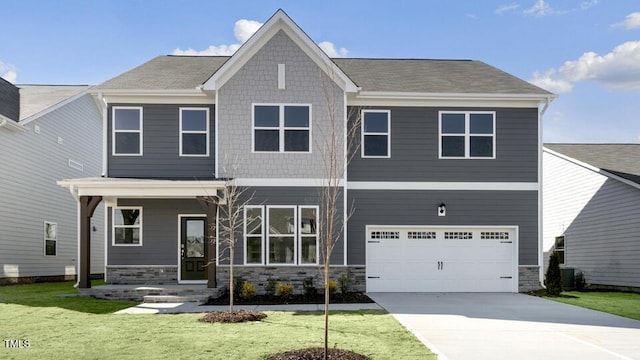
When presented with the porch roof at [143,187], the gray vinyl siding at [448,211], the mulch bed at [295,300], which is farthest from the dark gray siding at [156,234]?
the gray vinyl siding at [448,211]

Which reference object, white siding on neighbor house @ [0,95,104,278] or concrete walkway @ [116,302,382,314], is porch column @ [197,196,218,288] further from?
white siding on neighbor house @ [0,95,104,278]

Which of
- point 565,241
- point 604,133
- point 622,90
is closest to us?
point 565,241

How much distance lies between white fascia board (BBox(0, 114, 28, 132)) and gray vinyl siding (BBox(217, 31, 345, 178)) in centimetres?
775

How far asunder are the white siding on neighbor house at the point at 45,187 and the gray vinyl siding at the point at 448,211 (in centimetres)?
1188

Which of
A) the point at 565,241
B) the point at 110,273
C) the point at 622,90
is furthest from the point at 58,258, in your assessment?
the point at 622,90

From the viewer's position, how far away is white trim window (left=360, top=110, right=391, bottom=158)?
17547 mm

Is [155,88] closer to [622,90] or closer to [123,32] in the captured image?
[123,32]

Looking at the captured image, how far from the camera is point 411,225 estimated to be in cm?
1745

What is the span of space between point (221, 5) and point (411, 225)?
8.52 metres

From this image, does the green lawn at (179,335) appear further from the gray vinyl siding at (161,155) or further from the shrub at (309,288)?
the gray vinyl siding at (161,155)

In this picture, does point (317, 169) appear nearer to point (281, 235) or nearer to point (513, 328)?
point (281, 235)

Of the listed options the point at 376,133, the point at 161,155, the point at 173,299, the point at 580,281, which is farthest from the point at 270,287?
the point at 580,281

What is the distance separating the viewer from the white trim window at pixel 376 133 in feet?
57.6

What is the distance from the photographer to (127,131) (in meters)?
17.2
